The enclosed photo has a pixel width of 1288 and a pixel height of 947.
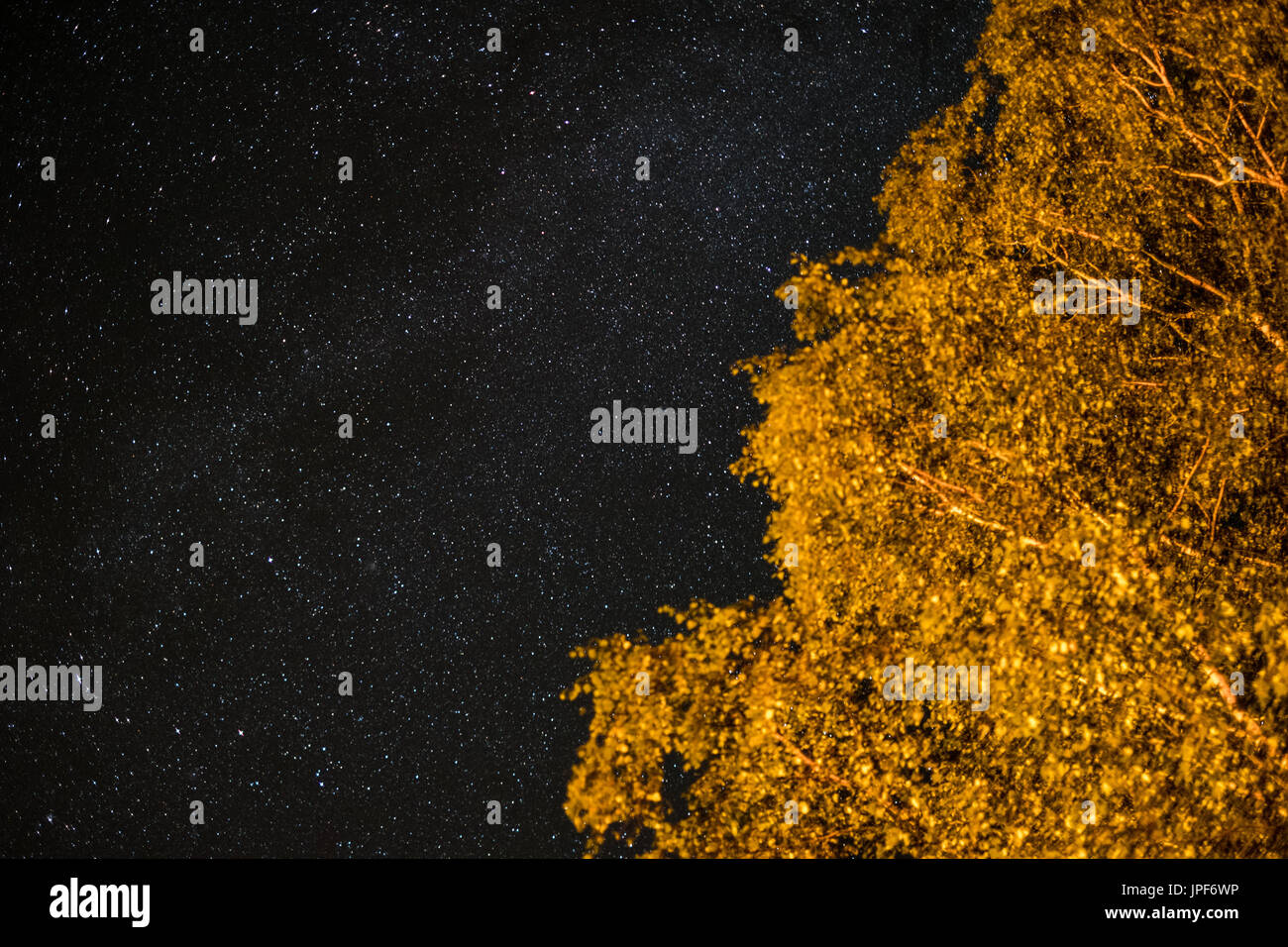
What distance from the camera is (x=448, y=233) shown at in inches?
442

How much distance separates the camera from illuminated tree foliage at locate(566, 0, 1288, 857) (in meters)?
5.71

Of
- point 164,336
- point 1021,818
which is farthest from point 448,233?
point 1021,818

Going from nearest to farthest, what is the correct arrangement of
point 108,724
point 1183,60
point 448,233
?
point 1183,60
point 448,233
point 108,724

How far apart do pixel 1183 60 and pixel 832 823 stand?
19.6 feet

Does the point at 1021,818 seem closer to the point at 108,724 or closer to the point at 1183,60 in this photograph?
the point at 1183,60

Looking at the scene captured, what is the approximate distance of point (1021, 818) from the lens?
6.50m

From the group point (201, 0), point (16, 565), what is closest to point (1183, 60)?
point (201, 0)

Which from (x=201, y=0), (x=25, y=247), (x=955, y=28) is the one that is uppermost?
(x=201, y=0)


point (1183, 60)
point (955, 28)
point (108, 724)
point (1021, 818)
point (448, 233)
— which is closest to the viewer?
point (1021, 818)

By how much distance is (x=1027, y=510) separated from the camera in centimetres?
684

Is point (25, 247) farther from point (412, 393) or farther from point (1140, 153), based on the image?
point (1140, 153)

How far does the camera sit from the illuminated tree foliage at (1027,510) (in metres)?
5.71

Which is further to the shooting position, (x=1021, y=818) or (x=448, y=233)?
(x=448, y=233)

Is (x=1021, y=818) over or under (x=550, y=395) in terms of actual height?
under
